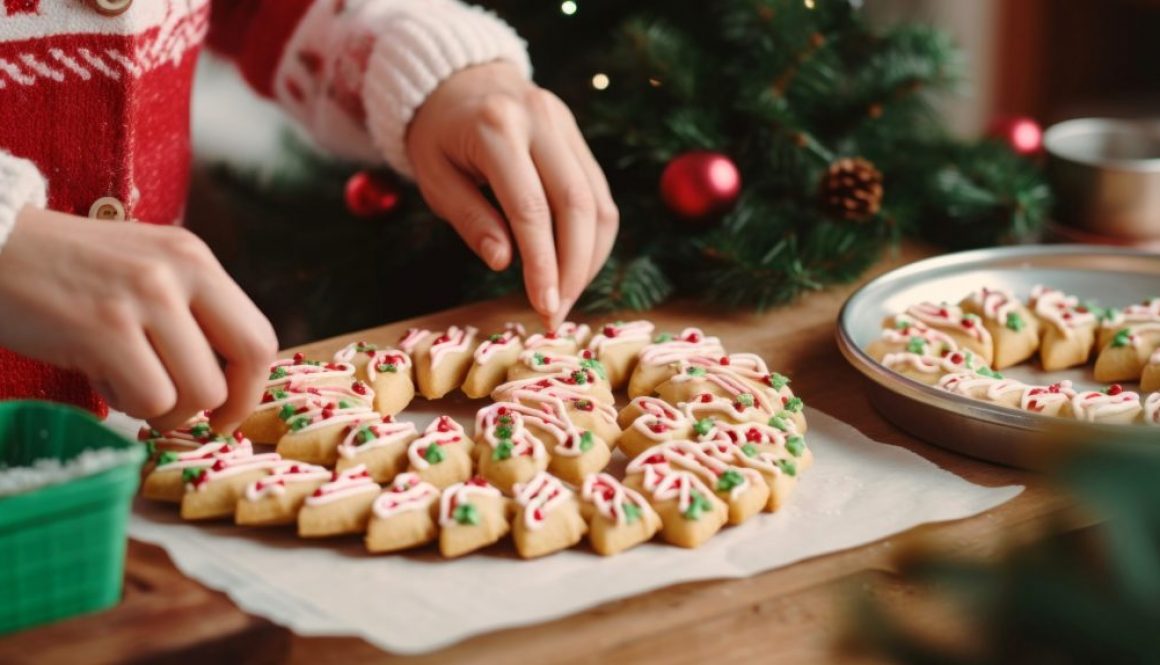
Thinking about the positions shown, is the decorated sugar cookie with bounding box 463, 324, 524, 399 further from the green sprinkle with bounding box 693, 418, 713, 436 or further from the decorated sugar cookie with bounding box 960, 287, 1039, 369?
the decorated sugar cookie with bounding box 960, 287, 1039, 369

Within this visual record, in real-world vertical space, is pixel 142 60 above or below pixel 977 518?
above

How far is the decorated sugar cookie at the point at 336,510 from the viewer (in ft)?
3.41

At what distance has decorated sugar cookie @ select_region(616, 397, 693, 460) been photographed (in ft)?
3.90

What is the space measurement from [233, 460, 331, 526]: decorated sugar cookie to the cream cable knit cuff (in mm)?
563

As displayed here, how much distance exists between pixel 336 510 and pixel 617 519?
0.23 meters

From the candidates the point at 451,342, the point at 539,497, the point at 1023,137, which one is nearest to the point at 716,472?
the point at 539,497

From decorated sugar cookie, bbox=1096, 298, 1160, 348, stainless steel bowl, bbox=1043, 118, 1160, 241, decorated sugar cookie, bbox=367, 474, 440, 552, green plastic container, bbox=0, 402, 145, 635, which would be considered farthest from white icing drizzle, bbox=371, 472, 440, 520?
stainless steel bowl, bbox=1043, 118, 1160, 241

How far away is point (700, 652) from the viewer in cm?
90

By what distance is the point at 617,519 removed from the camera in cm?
103

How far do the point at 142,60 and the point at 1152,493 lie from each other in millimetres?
1122

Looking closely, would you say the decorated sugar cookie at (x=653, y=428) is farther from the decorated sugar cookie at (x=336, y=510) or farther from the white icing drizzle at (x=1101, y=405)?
the white icing drizzle at (x=1101, y=405)

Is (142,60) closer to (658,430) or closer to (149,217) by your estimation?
(149,217)

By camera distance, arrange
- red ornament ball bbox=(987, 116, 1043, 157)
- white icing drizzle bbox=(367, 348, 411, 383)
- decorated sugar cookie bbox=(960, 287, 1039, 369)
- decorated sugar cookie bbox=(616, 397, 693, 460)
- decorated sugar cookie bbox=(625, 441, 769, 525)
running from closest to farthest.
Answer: decorated sugar cookie bbox=(625, 441, 769, 525) → decorated sugar cookie bbox=(616, 397, 693, 460) → white icing drizzle bbox=(367, 348, 411, 383) → decorated sugar cookie bbox=(960, 287, 1039, 369) → red ornament ball bbox=(987, 116, 1043, 157)

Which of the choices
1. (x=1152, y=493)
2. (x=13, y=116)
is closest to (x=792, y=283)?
(x=13, y=116)
